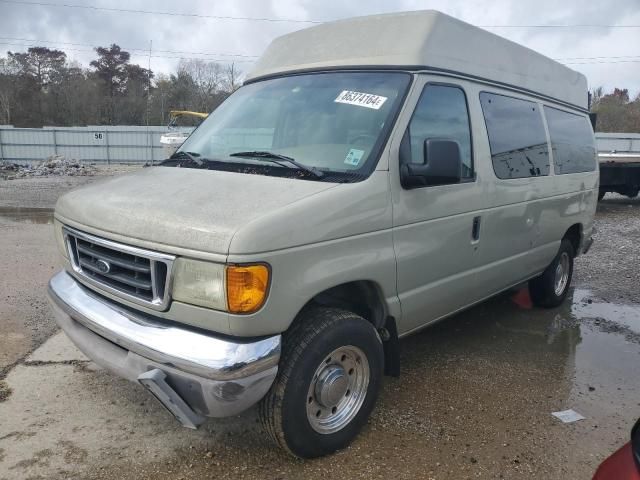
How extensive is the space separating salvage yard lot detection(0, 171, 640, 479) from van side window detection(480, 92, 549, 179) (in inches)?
61.8

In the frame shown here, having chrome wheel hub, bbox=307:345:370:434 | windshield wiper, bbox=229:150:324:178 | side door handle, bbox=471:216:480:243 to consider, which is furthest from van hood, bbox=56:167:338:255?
side door handle, bbox=471:216:480:243

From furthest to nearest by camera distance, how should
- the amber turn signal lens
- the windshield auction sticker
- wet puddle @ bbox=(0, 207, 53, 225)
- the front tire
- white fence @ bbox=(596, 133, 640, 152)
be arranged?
white fence @ bbox=(596, 133, 640, 152), wet puddle @ bbox=(0, 207, 53, 225), the windshield auction sticker, the front tire, the amber turn signal lens

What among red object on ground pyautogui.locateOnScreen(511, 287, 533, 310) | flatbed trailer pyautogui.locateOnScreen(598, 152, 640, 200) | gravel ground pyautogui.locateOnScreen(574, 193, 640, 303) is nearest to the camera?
red object on ground pyautogui.locateOnScreen(511, 287, 533, 310)

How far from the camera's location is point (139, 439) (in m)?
3.08

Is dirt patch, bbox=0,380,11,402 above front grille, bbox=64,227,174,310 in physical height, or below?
below

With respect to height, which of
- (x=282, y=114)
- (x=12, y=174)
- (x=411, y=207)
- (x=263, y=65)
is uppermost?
(x=263, y=65)

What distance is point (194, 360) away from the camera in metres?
2.38

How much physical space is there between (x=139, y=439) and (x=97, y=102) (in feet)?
171

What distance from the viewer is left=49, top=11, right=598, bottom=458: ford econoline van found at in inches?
95.8

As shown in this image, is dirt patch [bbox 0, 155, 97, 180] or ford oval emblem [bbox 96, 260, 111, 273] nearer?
ford oval emblem [bbox 96, 260, 111, 273]

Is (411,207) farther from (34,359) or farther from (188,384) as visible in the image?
(34,359)

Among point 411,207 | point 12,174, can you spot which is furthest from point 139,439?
point 12,174

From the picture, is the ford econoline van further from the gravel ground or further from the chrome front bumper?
the gravel ground

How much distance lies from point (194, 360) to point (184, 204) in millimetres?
790
